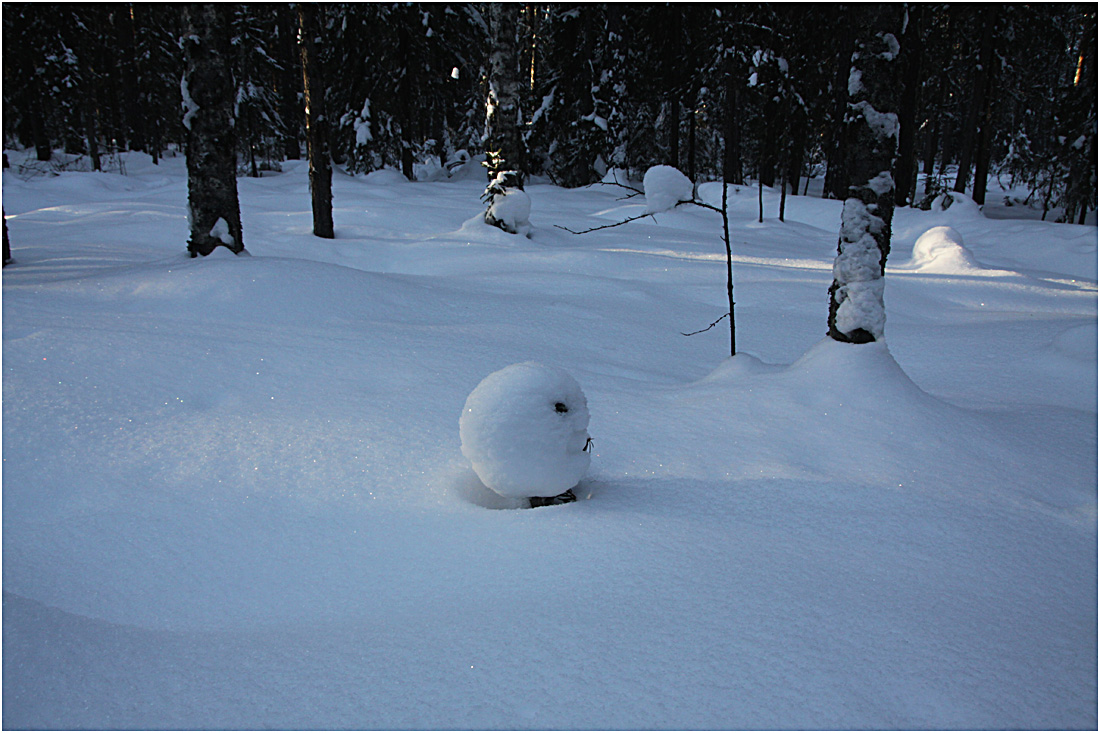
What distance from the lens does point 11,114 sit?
22.2m

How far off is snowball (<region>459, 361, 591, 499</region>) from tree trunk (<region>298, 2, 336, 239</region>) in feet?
25.0

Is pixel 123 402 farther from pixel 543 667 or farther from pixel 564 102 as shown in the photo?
pixel 564 102

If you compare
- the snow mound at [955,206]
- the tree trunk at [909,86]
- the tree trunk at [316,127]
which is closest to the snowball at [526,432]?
the tree trunk at [316,127]

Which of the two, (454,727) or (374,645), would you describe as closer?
(454,727)

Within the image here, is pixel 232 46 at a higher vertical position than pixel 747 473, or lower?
higher

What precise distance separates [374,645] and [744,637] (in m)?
1.08

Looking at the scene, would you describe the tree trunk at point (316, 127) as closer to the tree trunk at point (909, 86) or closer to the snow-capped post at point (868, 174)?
the snow-capped post at point (868, 174)

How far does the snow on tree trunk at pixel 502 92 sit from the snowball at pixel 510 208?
0.53m

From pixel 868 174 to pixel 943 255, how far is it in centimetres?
767

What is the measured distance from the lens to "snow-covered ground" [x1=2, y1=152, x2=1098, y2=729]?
5.58 ft

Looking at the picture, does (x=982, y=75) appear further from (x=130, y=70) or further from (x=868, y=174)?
(x=130, y=70)

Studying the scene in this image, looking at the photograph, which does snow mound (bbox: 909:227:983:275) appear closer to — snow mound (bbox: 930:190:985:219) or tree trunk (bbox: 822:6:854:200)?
tree trunk (bbox: 822:6:854:200)

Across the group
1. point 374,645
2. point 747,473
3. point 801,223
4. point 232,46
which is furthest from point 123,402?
point 232,46

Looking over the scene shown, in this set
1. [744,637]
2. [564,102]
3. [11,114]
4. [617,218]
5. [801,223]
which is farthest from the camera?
[11,114]
